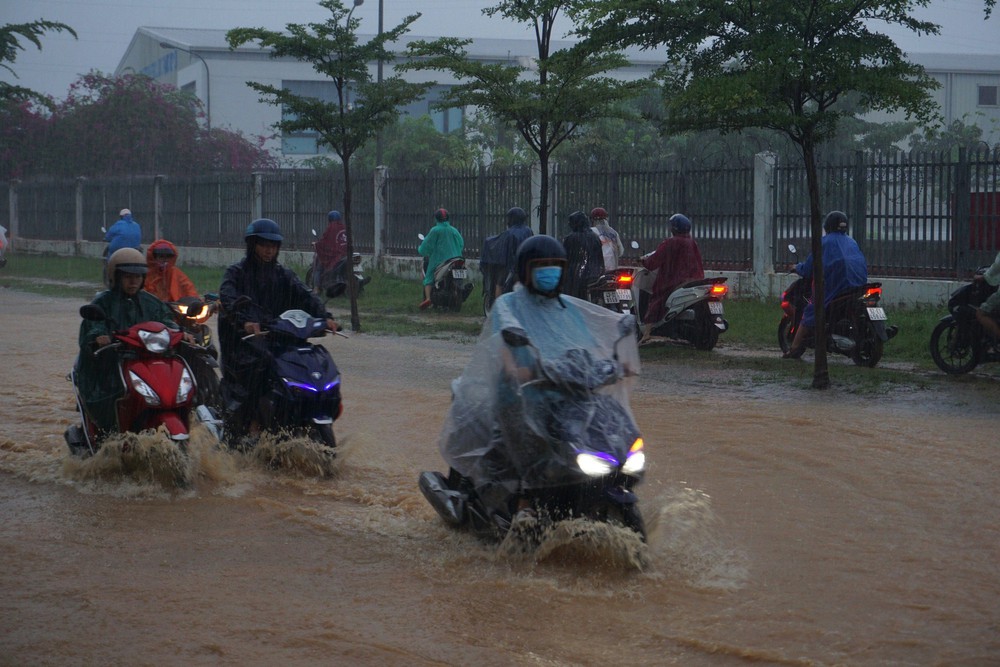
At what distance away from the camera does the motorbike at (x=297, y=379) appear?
755 cm

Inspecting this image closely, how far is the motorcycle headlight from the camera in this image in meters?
5.57

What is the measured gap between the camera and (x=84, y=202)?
39969mm

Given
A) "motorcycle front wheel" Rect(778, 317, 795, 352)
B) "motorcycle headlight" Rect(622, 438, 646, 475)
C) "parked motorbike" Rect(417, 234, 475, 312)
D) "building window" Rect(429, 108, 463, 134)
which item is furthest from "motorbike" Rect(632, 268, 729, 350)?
"building window" Rect(429, 108, 463, 134)

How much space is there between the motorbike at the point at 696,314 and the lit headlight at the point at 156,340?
7.67 metres

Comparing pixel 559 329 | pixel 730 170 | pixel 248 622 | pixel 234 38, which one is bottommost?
pixel 248 622

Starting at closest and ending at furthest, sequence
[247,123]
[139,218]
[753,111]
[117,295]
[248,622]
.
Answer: [248,622]
[117,295]
[753,111]
[139,218]
[247,123]

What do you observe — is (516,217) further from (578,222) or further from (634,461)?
(634,461)

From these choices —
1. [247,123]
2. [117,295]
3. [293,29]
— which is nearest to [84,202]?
[247,123]

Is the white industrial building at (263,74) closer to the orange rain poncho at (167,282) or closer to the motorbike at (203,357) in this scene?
the orange rain poncho at (167,282)

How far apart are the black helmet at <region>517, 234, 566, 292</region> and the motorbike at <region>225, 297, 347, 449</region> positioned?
6.68 feet

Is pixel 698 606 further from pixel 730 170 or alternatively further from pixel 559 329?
pixel 730 170

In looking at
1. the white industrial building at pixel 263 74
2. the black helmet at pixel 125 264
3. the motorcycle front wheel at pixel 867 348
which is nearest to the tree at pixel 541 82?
the motorcycle front wheel at pixel 867 348

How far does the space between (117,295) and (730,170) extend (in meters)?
13.1

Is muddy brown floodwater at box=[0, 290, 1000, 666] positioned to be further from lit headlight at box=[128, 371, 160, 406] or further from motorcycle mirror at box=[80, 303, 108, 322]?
motorcycle mirror at box=[80, 303, 108, 322]
